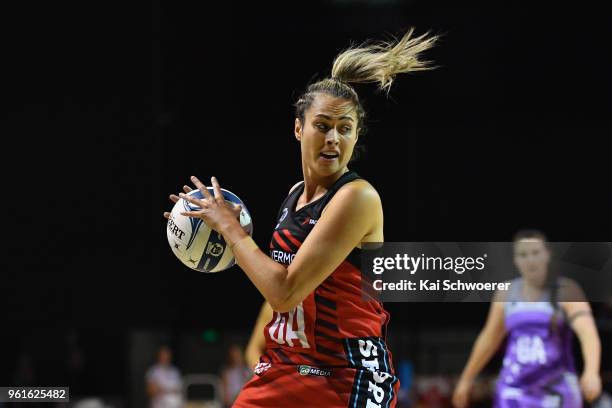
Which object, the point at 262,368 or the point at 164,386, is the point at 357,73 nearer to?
the point at 262,368

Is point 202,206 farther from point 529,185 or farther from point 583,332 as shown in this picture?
point 529,185

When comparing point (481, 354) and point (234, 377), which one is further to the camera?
point (234, 377)

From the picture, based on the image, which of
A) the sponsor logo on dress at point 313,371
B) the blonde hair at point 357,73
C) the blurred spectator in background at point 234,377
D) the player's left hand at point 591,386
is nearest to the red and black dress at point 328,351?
the sponsor logo on dress at point 313,371

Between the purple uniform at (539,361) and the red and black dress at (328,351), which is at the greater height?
the purple uniform at (539,361)

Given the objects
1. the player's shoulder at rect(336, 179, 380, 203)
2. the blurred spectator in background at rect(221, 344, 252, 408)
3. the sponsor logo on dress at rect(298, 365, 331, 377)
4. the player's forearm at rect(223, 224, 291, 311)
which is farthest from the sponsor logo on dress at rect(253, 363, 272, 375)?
the blurred spectator in background at rect(221, 344, 252, 408)

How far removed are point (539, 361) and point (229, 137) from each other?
6.75 metres

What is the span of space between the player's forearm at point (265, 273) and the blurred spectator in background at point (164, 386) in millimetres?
7122

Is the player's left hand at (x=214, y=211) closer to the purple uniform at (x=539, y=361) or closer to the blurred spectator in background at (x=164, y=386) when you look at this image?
the purple uniform at (x=539, y=361)

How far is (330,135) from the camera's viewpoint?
293 centimetres

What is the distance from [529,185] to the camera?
11.1m

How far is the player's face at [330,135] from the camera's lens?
2.94m

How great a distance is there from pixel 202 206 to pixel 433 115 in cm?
860

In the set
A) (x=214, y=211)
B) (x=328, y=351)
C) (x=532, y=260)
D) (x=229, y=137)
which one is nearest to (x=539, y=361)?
(x=532, y=260)

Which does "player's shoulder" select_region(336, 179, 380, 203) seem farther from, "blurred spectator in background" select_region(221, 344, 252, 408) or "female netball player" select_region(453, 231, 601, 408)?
"blurred spectator in background" select_region(221, 344, 252, 408)
